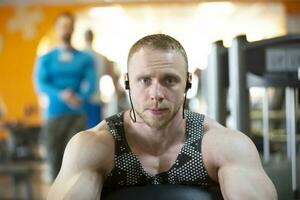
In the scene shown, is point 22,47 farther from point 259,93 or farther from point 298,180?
point 298,180

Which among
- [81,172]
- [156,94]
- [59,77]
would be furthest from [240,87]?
[59,77]

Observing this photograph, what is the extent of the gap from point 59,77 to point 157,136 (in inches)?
67.9

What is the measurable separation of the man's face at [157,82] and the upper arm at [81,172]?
174mm

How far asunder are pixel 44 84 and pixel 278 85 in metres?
1.55

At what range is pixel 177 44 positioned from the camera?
4.72 ft

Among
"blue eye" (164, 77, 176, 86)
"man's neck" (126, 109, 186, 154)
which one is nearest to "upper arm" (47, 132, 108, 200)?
"man's neck" (126, 109, 186, 154)

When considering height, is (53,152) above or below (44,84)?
below

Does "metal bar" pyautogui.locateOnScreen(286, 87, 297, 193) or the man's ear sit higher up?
the man's ear

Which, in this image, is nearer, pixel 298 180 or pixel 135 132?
pixel 135 132

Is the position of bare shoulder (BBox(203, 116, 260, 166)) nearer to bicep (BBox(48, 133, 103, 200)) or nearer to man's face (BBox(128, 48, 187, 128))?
man's face (BBox(128, 48, 187, 128))

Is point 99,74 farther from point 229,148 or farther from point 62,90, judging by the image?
point 229,148

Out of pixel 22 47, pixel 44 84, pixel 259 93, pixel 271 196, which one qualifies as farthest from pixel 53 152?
pixel 22 47

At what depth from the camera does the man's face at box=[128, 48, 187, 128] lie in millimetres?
1388

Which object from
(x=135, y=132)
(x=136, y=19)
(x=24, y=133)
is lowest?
(x=24, y=133)
